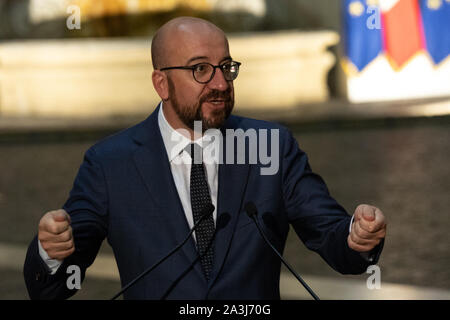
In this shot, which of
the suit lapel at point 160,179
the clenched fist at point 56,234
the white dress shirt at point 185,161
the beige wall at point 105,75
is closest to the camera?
the clenched fist at point 56,234

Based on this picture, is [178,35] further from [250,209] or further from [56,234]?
[56,234]

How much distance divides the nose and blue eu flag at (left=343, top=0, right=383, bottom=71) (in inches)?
694

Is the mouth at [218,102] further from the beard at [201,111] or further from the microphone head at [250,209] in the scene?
the microphone head at [250,209]

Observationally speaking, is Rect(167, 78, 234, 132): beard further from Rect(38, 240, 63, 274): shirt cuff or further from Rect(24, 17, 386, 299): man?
Rect(38, 240, 63, 274): shirt cuff

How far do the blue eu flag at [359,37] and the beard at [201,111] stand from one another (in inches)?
691

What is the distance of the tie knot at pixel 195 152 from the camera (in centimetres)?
292

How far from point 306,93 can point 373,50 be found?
179 cm

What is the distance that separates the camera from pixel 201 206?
285 centimetres

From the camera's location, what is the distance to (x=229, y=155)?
116 inches

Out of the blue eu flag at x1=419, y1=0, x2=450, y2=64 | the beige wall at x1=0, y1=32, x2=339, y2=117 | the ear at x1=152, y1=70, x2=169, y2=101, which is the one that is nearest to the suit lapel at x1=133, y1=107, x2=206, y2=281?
the ear at x1=152, y1=70, x2=169, y2=101

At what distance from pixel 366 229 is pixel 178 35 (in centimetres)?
76

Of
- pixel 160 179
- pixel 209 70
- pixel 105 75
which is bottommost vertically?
pixel 105 75
